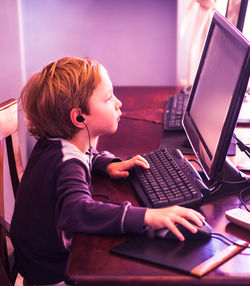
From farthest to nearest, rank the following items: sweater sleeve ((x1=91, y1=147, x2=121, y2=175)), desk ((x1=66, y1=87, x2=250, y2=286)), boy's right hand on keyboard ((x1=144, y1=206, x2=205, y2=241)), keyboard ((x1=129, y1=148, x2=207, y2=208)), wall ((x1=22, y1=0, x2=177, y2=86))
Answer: wall ((x1=22, y1=0, x2=177, y2=86))
sweater sleeve ((x1=91, y1=147, x2=121, y2=175))
keyboard ((x1=129, y1=148, x2=207, y2=208))
boy's right hand on keyboard ((x1=144, y1=206, x2=205, y2=241))
desk ((x1=66, y1=87, x2=250, y2=286))

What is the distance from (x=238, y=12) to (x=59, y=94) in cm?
78

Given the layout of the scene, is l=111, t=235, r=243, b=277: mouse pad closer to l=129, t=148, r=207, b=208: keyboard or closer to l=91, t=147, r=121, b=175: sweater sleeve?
l=129, t=148, r=207, b=208: keyboard

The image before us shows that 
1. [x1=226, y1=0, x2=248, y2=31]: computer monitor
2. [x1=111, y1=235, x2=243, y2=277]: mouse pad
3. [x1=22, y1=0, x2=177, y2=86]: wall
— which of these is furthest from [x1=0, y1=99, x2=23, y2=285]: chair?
[x1=22, y1=0, x2=177, y2=86]: wall

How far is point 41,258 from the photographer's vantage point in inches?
45.3

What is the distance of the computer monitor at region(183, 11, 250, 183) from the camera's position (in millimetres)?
937

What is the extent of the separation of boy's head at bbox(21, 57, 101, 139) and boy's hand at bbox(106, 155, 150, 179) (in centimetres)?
16

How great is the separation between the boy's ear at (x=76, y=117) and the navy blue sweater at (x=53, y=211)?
2.2 inches

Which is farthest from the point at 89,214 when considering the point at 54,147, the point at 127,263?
the point at 54,147

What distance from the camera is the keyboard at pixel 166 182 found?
3.38 ft

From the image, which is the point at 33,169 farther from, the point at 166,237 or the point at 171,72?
the point at 171,72

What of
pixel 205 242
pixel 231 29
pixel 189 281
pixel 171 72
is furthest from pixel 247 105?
pixel 171 72

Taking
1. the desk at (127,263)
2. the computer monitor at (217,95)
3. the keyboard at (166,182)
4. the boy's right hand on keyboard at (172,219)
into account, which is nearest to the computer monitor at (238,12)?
the computer monitor at (217,95)

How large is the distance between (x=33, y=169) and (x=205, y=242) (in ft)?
1.52

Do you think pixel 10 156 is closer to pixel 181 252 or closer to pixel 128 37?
pixel 181 252
